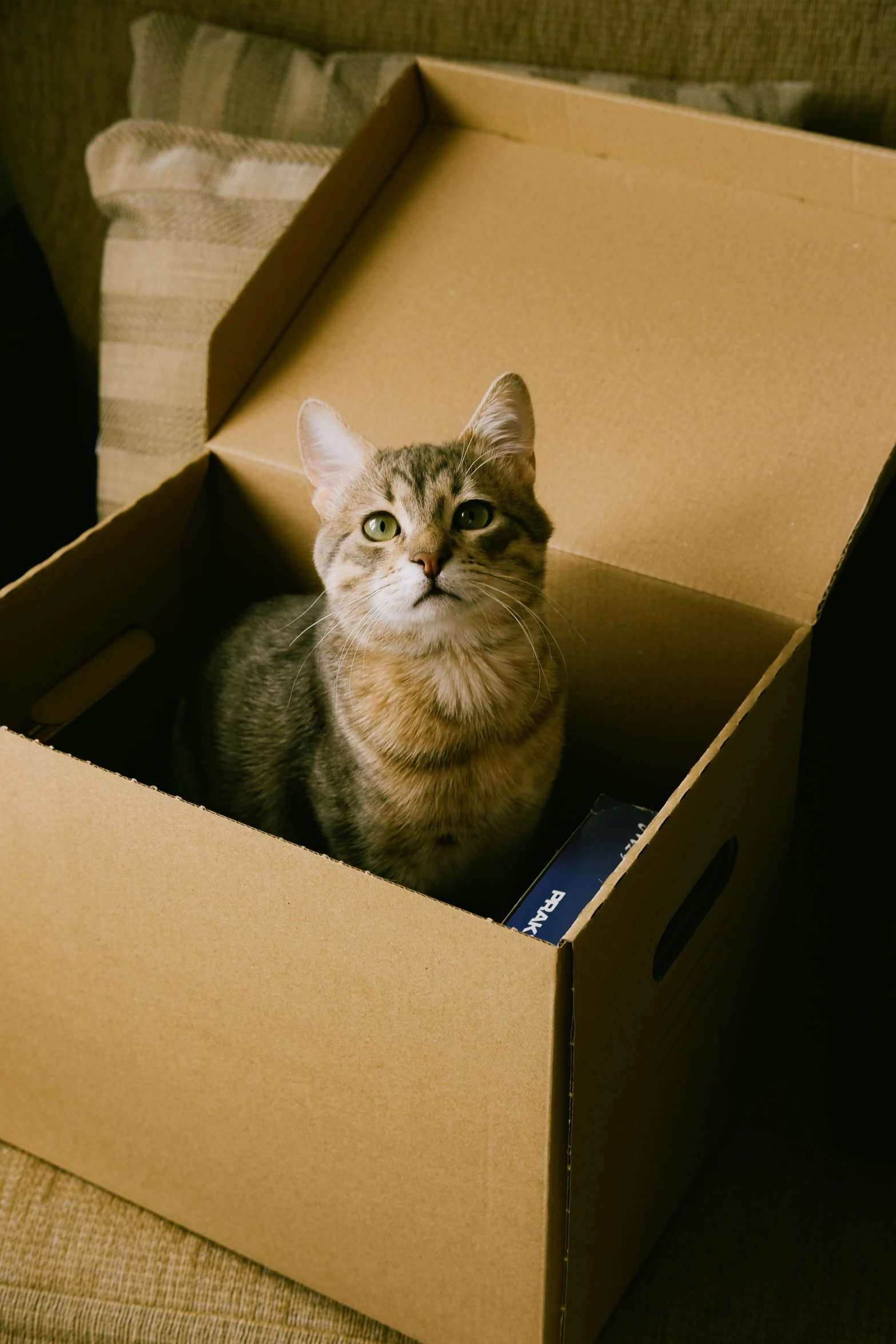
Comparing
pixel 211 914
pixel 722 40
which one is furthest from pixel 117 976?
pixel 722 40

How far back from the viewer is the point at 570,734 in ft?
3.68

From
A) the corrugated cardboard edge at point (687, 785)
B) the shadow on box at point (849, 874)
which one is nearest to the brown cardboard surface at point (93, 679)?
the corrugated cardboard edge at point (687, 785)

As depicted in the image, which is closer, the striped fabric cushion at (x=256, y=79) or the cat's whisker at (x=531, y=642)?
the cat's whisker at (x=531, y=642)

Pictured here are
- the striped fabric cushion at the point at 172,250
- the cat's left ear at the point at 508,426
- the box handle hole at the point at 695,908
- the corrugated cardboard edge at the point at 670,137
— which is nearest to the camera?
the box handle hole at the point at 695,908

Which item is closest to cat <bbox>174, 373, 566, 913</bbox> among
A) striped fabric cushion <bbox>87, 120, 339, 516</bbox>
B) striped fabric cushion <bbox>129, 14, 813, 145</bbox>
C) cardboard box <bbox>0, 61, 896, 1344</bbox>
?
cardboard box <bbox>0, 61, 896, 1344</bbox>

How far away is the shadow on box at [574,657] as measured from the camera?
0.96 m

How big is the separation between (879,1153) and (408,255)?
91 cm

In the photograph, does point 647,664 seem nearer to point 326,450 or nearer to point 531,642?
point 531,642

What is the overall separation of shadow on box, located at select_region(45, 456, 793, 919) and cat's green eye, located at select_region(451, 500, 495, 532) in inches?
4.1

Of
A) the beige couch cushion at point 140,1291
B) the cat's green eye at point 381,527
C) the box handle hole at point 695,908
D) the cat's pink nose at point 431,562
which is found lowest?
the beige couch cushion at point 140,1291

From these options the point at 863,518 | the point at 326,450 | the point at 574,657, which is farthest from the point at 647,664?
the point at 326,450

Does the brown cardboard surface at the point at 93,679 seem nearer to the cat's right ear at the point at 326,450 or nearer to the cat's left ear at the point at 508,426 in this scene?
the cat's right ear at the point at 326,450

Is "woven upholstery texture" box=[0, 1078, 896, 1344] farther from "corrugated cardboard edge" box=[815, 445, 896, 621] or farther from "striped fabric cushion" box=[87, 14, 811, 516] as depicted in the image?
"striped fabric cushion" box=[87, 14, 811, 516]

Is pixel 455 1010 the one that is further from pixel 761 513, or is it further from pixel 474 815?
pixel 761 513
